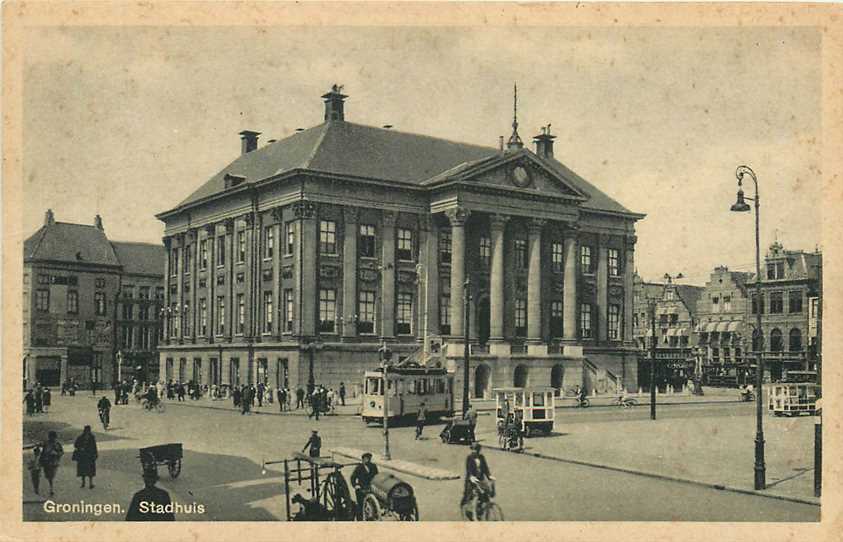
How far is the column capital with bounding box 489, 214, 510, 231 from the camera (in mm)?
53125

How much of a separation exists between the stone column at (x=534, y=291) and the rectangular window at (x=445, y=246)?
5304 mm

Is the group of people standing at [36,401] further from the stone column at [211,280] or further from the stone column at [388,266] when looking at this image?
the stone column at [211,280]

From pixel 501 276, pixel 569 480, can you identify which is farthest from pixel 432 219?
pixel 569 480

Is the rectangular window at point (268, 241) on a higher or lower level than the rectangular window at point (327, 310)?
higher

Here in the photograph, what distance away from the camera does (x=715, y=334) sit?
7425 centimetres

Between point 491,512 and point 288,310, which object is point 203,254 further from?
point 491,512

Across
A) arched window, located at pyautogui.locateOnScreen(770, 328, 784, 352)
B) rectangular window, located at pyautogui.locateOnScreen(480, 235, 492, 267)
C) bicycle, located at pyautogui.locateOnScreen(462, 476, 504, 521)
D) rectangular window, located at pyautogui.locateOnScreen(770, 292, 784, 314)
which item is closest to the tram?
bicycle, located at pyautogui.locateOnScreen(462, 476, 504, 521)

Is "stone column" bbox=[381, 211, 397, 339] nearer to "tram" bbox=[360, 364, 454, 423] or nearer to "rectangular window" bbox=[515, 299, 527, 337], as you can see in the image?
"rectangular window" bbox=[515, 299, 527, 337]

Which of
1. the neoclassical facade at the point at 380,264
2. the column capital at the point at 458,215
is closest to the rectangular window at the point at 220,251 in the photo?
the neoclassical facade at the point at 380,264

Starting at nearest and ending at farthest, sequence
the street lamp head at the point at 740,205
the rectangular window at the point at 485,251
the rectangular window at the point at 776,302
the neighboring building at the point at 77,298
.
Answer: the street lamp head at the point at 740,205 < the neighboring building at the point at 77,298 < the rectangular window at the point at 776,302 < the rectangular window at the point at 485,251

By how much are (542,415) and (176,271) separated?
33.1 m

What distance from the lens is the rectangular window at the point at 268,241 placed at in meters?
50.0

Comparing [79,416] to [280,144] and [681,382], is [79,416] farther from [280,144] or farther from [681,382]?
[681,382]

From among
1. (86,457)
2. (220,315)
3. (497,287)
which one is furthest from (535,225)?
(86,457)
